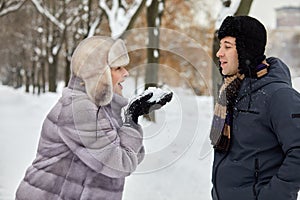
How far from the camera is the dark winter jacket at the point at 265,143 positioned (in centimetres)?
249

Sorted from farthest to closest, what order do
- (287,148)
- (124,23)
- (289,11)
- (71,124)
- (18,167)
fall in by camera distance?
1. (289,11)
2. (124,23)
3. (18,167)
4. (71,124)
5. (287,148)

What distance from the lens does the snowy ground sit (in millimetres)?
2863

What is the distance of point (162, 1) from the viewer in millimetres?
17312

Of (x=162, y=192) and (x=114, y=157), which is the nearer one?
(x=114, y=157)

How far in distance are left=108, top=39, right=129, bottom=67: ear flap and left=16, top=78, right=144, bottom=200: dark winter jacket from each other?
0.70 feet

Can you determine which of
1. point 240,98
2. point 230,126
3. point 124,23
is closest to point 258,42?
point 240,98

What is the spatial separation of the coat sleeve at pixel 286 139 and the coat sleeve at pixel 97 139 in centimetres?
75

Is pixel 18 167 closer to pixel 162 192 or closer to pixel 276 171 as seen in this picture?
pixel 162 192

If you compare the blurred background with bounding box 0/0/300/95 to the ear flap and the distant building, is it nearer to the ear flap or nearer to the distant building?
the ear flap

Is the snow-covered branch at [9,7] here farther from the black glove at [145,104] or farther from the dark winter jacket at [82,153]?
the black glove at [145,104]

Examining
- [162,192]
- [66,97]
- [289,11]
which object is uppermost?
[289,11]

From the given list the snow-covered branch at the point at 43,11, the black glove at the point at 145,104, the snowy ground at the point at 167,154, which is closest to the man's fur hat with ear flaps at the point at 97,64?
the black glove at the point at 145,104

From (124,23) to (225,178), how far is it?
1463cm

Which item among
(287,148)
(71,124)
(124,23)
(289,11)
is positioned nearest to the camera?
(287,148)
